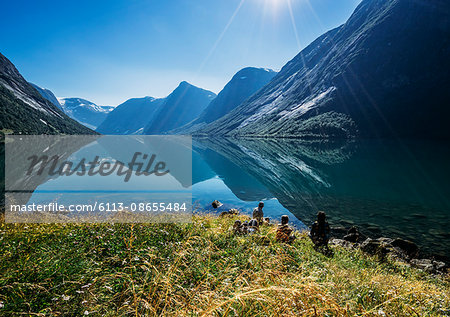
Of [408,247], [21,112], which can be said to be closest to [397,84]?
[408,247]

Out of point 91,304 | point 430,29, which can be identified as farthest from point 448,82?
point 91,304

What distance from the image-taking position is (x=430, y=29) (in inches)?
6521

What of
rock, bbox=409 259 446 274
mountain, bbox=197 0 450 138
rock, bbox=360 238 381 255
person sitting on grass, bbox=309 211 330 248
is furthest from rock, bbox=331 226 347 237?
mountain, bbox=197 0 450 138

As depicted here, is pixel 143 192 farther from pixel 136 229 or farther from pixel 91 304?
pixel 91 304

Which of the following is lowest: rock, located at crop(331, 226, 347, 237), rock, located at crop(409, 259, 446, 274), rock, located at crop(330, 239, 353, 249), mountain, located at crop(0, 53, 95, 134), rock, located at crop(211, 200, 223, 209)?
rock, located at crop(409, 259, 446, 274)

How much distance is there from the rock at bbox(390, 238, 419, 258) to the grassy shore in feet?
16.6

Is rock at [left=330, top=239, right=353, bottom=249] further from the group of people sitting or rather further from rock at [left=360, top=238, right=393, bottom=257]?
the group of people sitting

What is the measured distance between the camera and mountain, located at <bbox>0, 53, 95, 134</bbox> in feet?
397

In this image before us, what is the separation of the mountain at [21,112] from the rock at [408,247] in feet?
499

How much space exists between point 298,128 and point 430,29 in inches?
4547

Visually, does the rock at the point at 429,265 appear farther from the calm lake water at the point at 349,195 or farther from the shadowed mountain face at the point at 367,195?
the shadowed mountain face at the point at 367,195

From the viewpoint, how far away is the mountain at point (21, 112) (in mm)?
121000

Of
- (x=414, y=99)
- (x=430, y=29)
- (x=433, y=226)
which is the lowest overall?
A: (x=433, y=226)

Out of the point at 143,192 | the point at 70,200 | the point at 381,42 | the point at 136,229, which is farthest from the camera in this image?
the point at 381,42
